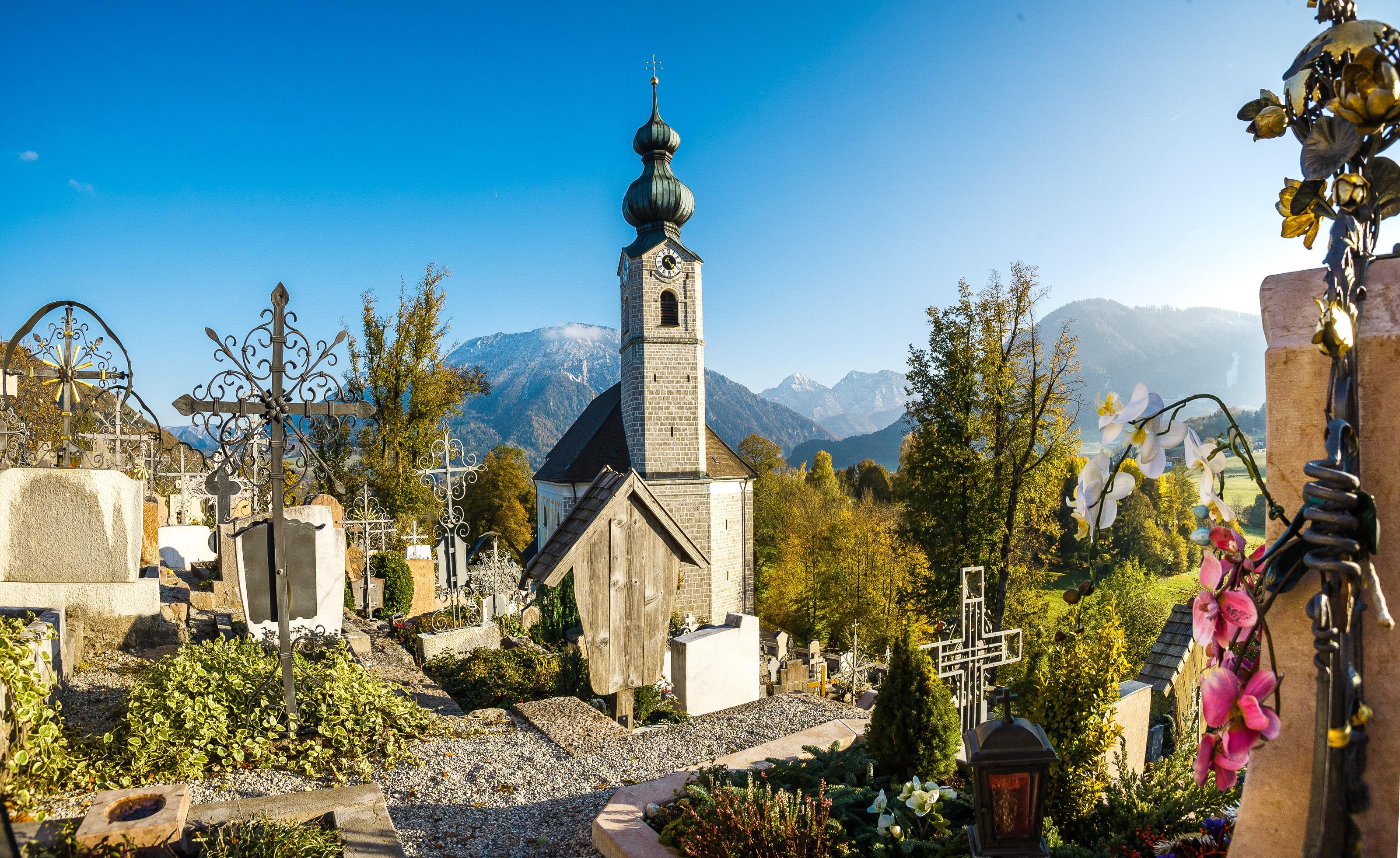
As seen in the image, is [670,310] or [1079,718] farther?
[670,310]

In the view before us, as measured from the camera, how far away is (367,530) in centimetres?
1371

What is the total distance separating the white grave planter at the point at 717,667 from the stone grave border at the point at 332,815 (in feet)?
14.2

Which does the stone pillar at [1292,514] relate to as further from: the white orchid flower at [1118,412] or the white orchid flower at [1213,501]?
the white orchid flower at [1118,412]

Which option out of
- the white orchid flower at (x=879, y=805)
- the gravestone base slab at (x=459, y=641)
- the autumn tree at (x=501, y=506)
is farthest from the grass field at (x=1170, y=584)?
the autumn tree at (x=501, y=506)

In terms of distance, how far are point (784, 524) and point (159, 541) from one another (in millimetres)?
28140

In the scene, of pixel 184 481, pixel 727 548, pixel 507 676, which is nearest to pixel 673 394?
pixel 727 548

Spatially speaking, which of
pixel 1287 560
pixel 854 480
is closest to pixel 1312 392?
pixel 1287 560

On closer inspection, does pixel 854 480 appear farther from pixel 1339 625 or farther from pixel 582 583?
pixel 1339 625

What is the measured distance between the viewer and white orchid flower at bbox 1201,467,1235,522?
1415mm

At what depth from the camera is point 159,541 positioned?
13.1 metres

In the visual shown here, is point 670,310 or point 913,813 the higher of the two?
point 670,310

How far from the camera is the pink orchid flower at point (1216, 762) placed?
119 cm

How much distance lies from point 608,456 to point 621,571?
60.4 ft

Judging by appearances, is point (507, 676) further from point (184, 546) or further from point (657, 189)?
point (657, 189)
